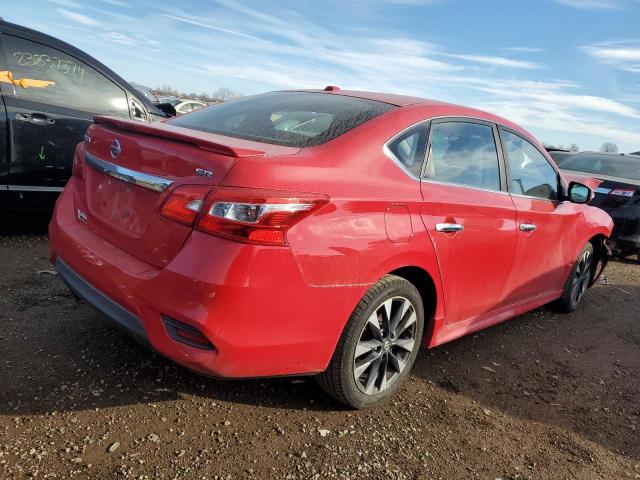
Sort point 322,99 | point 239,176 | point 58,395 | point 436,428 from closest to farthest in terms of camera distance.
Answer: point 239,176, point 58,395, point 436,428, point 322,99

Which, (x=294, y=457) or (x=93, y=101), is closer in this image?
(x=294, y=457)

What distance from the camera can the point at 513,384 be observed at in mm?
3303

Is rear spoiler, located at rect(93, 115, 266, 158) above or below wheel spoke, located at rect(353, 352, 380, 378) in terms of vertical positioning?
above

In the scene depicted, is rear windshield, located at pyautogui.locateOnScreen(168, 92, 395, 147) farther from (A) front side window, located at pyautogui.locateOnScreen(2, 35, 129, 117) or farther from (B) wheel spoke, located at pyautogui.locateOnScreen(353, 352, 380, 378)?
(A) front side window, located at pyautogui.locateOnScreen(2, 35, 129, 117)

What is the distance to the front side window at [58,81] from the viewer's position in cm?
433

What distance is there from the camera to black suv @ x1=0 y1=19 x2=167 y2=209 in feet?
14.0

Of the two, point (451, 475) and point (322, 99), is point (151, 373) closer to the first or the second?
point (451, 475)

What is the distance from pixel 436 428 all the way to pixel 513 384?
910mm

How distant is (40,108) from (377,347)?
360 centimetres

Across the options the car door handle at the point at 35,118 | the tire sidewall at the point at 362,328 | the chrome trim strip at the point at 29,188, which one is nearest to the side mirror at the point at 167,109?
the car door handle at the point at 35,118

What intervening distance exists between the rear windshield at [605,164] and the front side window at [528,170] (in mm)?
Result: 4080

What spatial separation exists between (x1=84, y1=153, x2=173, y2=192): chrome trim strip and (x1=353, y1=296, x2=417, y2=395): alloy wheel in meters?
1.14

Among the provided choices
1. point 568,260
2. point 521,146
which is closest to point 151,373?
point 521,146

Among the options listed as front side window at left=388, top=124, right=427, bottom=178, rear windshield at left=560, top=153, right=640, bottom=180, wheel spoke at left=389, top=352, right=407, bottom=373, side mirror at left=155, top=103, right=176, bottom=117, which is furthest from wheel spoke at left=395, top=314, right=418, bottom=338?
rear windshield at left=560, top=153, right=640, bottom=180
